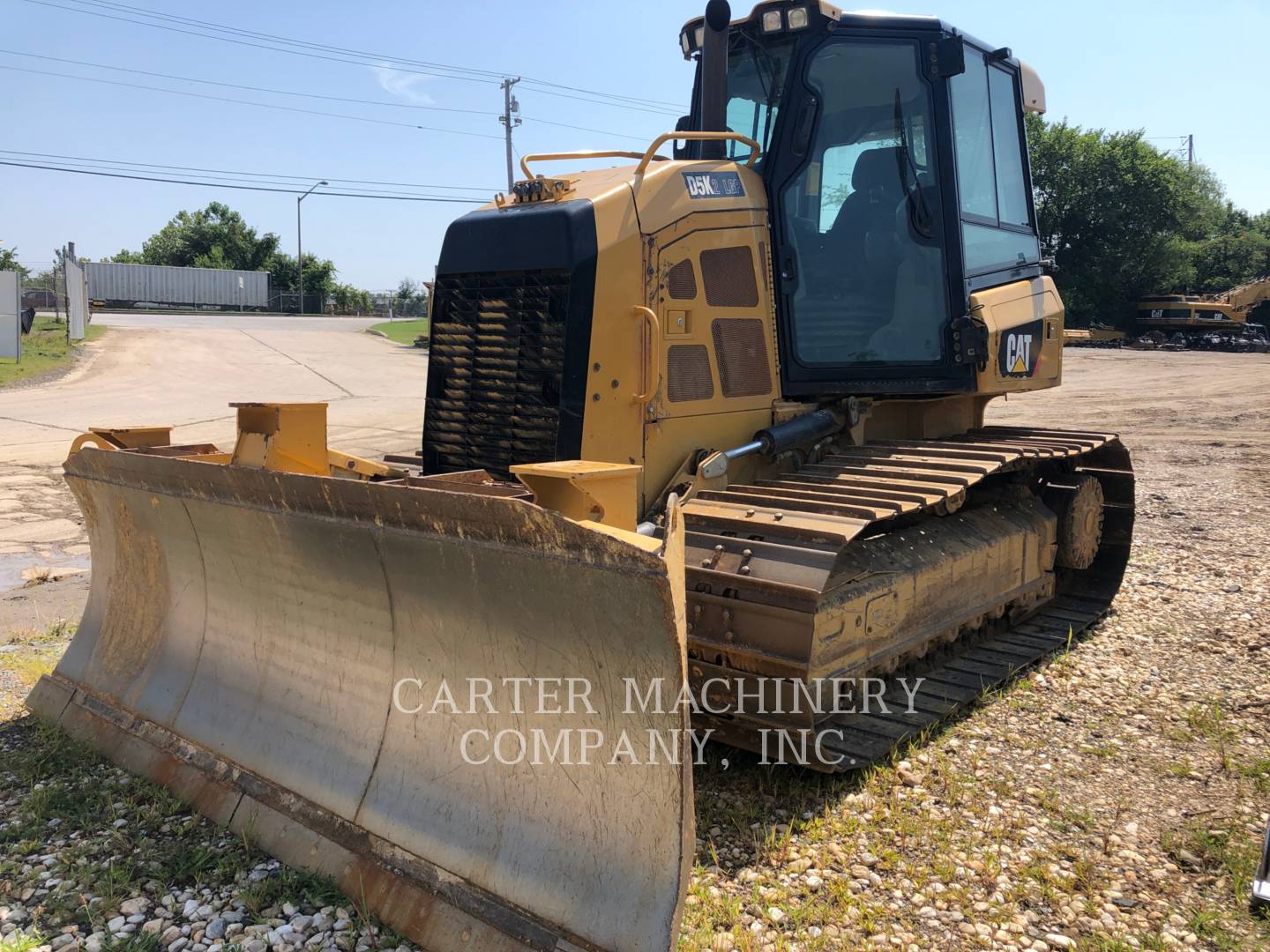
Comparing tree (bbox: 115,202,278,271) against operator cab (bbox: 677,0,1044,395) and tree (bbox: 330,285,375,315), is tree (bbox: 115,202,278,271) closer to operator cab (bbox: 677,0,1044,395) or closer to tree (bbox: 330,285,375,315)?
tree (bbox: 330,285,375,315)

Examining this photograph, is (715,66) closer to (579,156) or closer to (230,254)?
(579,156)

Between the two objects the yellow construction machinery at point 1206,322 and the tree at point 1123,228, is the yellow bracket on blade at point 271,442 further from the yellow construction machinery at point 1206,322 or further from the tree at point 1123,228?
the tree at point 1123,228

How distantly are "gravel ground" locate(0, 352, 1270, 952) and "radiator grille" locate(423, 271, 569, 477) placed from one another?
5.52 feet

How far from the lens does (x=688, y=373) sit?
15.4ft

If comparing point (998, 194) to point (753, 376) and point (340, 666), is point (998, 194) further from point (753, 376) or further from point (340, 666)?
point (340, 666)

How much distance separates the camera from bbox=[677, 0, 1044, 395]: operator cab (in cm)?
503

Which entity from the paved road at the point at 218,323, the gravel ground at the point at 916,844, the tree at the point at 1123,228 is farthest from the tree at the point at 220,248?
the gravel ground at the point at 916,844

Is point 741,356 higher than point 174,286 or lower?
lower

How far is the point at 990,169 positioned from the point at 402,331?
33.2 m

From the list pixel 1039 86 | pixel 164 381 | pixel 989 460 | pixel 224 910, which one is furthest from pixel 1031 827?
pixel 164 381

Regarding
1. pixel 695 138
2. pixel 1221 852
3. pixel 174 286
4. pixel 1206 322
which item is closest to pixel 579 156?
pixel 695 138

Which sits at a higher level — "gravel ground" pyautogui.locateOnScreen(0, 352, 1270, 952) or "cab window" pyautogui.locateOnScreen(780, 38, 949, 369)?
"cab window" pyautogui.locateOnScreen(780, 38, 949, 369)

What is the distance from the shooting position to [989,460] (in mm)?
4977

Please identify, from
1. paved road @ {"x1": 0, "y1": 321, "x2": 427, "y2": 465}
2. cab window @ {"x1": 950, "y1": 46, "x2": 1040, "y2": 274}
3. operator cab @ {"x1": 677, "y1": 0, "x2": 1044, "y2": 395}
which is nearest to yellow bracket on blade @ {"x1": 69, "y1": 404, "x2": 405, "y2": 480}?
operator cab @ {"x1": 677, "y1": 0, "x2": 1044, "y2": 395}
